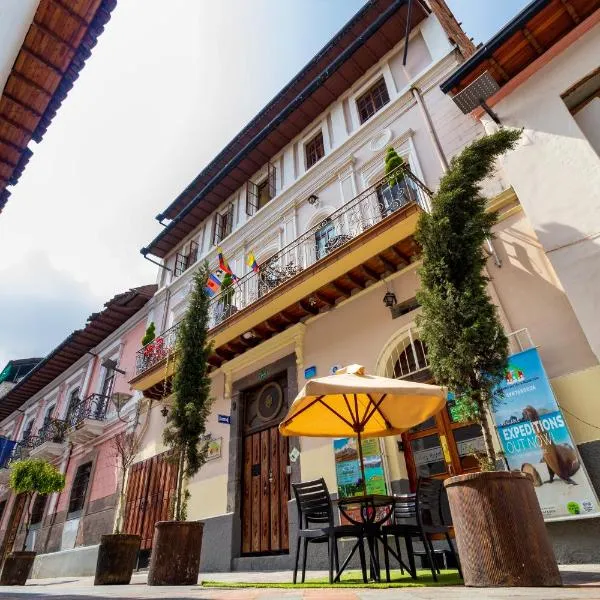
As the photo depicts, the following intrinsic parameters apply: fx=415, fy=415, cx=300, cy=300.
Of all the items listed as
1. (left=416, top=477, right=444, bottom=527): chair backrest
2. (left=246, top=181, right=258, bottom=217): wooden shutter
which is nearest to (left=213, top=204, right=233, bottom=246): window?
(left=246, top=181, right=258, bottom=217): wooden shutter

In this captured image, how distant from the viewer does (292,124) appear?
43.1ft

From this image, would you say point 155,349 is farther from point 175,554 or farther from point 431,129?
point 431,129

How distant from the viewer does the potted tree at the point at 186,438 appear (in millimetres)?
5145

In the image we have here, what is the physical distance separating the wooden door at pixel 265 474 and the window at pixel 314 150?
264 inches

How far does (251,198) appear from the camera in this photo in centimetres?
1405

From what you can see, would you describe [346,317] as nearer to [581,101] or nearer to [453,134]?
[453,134]

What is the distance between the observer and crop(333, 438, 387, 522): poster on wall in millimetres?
6598

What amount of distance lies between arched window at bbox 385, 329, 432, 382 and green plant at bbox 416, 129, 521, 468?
9.38ft

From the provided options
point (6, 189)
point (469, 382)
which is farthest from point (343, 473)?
point (6, 189)

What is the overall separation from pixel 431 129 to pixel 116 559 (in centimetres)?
976

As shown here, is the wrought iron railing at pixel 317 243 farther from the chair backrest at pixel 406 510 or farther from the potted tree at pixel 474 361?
the chair backrest at pixel 406 510

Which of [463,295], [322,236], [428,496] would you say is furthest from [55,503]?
[463,295]

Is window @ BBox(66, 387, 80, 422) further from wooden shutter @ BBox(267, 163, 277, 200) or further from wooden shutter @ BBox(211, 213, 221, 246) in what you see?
wooden shutter @ BBox(267, 163, 277, 200)

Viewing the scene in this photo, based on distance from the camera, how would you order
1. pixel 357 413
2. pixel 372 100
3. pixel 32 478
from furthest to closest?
pixel 372 100
pixel 32 478
pixel 357 413
